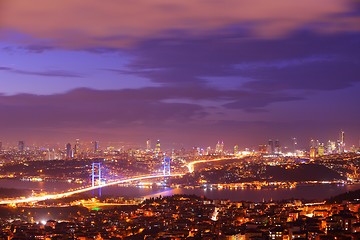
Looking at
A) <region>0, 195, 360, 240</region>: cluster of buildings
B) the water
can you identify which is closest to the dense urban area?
<region>0, 195, 360, 240</region>: cluster of buildings

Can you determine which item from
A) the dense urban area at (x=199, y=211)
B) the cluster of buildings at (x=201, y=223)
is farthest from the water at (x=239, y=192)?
the cluster of buildings at (x=201, y=223)

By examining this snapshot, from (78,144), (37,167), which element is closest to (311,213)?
(37,167)

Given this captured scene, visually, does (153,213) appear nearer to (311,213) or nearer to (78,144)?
(311,213)

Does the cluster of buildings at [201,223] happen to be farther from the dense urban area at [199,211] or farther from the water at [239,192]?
the water at [239,192]

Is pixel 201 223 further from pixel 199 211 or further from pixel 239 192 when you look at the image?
pixel 239 192

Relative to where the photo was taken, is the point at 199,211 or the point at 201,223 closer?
the point at 201,223

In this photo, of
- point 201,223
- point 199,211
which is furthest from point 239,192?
point 201,223

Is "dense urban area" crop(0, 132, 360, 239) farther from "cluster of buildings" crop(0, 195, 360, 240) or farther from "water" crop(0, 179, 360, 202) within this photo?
"water" crop(0, 179, 360, 202)

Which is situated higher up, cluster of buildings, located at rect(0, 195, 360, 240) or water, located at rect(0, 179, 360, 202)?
water, located at rect(0, 179, 360, 202)

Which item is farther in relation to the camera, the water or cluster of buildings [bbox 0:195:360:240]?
the water
